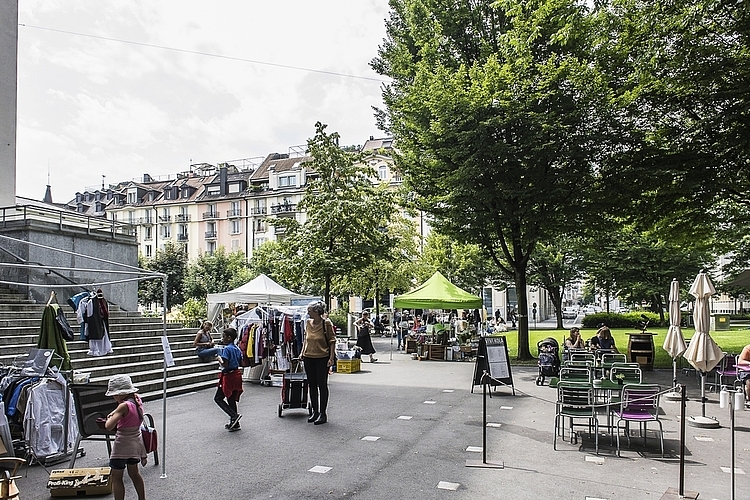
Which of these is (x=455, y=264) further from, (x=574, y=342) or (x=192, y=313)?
(x=574, y=342)

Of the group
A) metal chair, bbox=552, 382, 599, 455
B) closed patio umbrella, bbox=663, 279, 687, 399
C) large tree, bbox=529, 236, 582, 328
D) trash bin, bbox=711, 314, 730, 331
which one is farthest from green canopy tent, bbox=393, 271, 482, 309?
large tree, bbox=529, 236, 582, 328

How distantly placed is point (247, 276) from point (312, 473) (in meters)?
44.2

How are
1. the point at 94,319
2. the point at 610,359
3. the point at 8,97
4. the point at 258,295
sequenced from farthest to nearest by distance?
the point at 258,295
the point at 8,97
the point at 610,359
the point at 94,319

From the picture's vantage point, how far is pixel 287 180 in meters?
71.9

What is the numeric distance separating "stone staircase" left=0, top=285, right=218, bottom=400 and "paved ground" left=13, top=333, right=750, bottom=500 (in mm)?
1665

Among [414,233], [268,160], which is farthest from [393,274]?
[268,160]

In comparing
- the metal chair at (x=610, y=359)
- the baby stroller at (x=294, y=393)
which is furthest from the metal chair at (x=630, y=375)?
the baby stroller at (x=294, y=393)

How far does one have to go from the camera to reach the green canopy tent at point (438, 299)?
67.8 feet

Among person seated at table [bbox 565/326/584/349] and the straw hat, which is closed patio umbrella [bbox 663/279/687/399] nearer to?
person seated at table [bbox 565/326/584/349]

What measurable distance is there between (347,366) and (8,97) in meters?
15.4

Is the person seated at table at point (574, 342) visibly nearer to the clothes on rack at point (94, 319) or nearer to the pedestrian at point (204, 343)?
the pedestrian at point (204, 343)

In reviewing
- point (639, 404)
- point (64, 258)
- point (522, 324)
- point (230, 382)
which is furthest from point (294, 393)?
point (64, 258)

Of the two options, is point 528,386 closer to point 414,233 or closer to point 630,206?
point 630,206

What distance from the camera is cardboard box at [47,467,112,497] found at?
6152 mm
